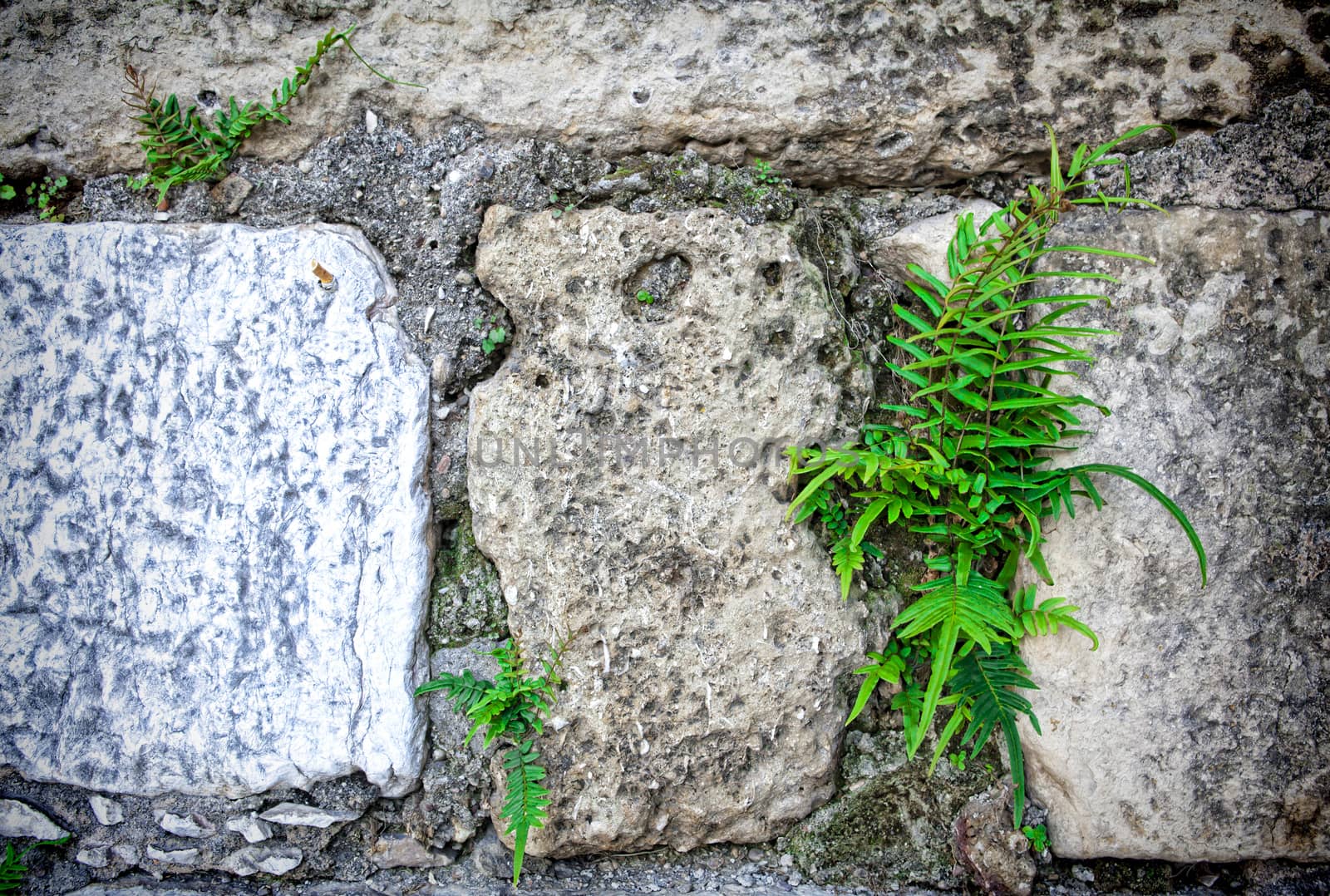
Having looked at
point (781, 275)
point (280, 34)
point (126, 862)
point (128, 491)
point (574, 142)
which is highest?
point (280, 34)

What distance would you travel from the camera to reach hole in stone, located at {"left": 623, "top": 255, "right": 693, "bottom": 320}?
71.8 inches

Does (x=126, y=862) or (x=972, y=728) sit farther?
(x=126, y=862)

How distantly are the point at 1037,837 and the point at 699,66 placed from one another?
198cm

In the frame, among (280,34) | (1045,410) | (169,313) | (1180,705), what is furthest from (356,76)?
(1180,705)

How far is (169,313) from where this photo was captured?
183 cm

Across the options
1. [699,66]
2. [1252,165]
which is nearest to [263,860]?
[699,66]

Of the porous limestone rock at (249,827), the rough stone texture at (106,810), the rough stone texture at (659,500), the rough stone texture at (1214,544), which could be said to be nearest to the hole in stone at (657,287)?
the rough stone texture at (659,500)

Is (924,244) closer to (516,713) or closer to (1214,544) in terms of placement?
(1214,544)

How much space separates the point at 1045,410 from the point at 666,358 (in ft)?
2.84

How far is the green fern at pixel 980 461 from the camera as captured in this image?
173 centimetres

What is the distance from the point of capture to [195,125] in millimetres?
1856

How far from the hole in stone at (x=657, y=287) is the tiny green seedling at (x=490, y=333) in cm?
31

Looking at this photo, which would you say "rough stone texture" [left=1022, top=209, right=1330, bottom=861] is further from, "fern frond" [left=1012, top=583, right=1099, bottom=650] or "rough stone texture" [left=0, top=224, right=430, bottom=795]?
"rough stone texture" [left=0, top=224, right=430, bottom=795]

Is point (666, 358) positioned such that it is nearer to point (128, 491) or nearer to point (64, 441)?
point (128, 491)
